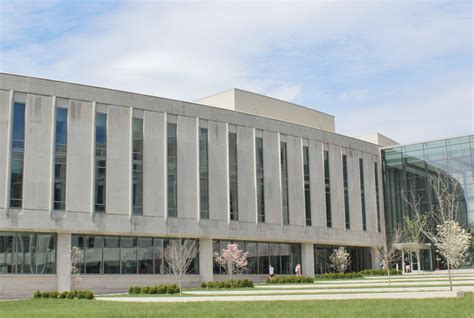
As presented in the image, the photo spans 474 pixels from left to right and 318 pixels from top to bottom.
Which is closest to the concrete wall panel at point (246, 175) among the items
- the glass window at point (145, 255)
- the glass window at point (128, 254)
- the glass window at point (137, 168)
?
the glass window at point (145, 255)

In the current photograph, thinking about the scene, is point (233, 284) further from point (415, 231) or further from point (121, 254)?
point (415, 231)

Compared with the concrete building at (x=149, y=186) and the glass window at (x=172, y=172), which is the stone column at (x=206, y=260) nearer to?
the concrete building at (x=149, y=186)

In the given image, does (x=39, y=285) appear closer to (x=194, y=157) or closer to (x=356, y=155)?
(x=194, y=157)

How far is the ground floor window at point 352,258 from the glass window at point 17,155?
28.5 meters

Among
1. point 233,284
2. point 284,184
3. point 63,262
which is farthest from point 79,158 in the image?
point 284,184

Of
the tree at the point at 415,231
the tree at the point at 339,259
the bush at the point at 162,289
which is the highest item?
the tree at the point at 415,231

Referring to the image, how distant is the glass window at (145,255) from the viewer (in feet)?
148

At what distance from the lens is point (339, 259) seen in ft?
189

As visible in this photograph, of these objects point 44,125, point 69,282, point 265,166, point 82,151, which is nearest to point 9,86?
point 44,125

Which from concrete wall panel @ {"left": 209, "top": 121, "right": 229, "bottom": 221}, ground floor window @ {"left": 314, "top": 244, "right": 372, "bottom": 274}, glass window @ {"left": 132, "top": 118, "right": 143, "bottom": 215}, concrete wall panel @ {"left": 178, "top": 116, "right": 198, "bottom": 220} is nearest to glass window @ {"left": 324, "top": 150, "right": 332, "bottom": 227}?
ground floor window @ {"left": 314, "top": 244, "right": 372, "bottom": 274}

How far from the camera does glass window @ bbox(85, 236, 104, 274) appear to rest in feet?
140

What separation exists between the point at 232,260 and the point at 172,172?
814 cm

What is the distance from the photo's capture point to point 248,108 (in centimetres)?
5828

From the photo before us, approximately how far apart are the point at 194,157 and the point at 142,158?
15.0 feet
